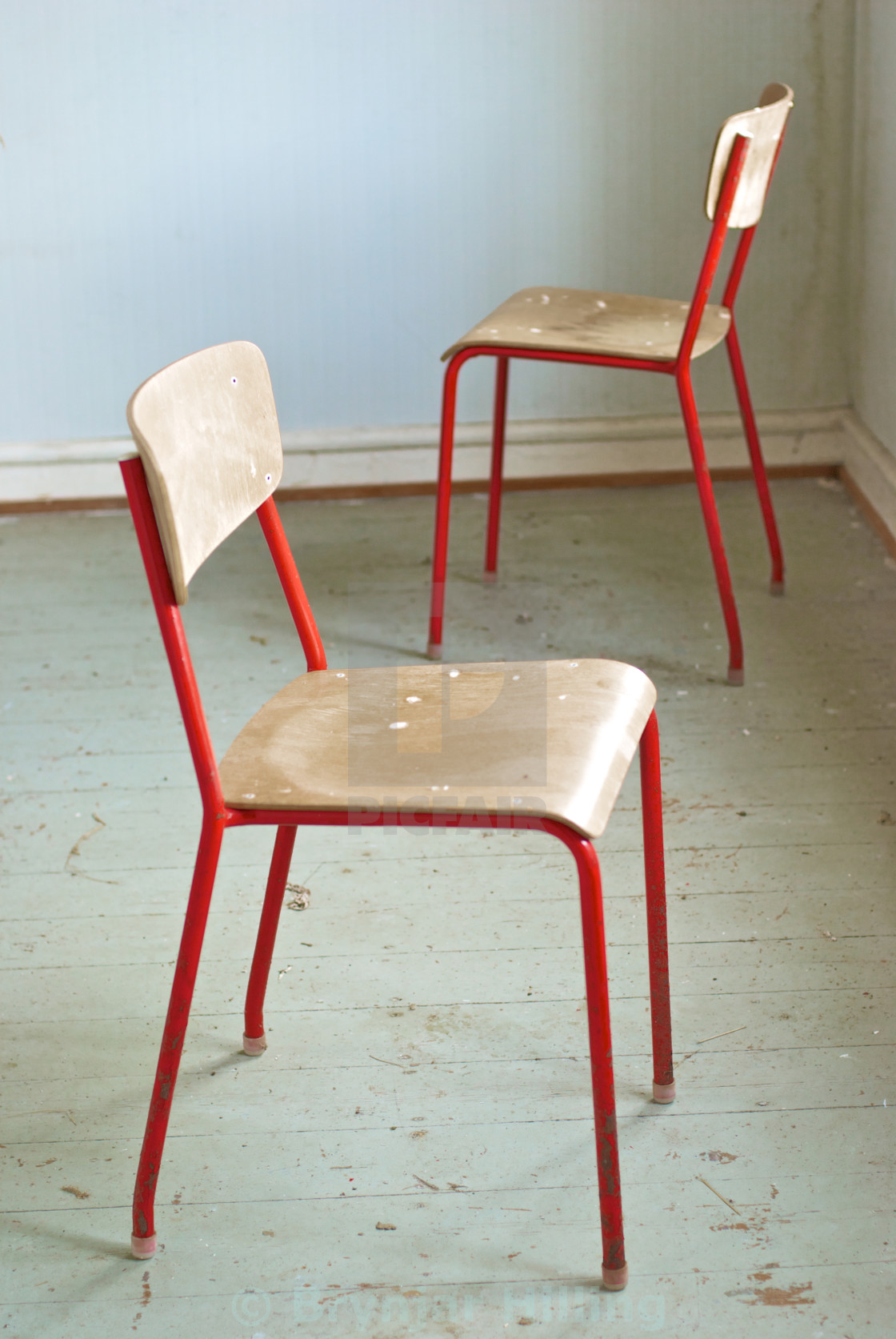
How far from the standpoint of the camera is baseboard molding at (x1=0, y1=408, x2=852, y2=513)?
9.08 ft

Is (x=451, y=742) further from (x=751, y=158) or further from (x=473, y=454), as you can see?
(x=473, y=454)

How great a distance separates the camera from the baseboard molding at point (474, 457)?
277 centimetres

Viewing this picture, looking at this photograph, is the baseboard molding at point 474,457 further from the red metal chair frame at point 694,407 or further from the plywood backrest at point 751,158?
the plywood backrest at point 751,158

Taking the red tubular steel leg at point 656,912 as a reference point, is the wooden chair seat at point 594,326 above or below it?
above

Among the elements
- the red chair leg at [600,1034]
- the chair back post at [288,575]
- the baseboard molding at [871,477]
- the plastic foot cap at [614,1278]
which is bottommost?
the plastic foot cap at [614,1278]

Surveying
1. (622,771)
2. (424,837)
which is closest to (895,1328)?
(622,771)

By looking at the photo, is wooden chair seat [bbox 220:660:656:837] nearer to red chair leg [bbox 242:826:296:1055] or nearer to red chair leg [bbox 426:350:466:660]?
red chair leg [bbox 242:826:296:1055]

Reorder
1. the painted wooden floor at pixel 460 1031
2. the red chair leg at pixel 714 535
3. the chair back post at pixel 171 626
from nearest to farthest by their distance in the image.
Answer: the chair back post at pixel 171 626
the painted wooden floor at pixel 460 1031
the red chair leg at pixel 714 535

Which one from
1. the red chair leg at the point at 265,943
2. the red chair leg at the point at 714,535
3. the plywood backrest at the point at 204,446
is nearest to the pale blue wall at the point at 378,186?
the red chair leg at the point at 714,535

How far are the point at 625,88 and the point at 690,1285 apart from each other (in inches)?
87.0

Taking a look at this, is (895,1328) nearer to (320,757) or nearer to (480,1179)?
(480,1179)

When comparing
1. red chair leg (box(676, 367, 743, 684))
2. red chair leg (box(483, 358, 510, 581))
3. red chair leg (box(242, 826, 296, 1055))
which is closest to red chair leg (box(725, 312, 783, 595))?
red chair leg (box(676, 367, 743, 684))

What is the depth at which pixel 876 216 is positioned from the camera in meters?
2.50

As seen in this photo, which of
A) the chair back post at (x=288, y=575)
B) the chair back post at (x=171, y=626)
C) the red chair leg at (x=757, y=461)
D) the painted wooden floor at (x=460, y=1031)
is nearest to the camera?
the chair back post at (x=171, y=626)
